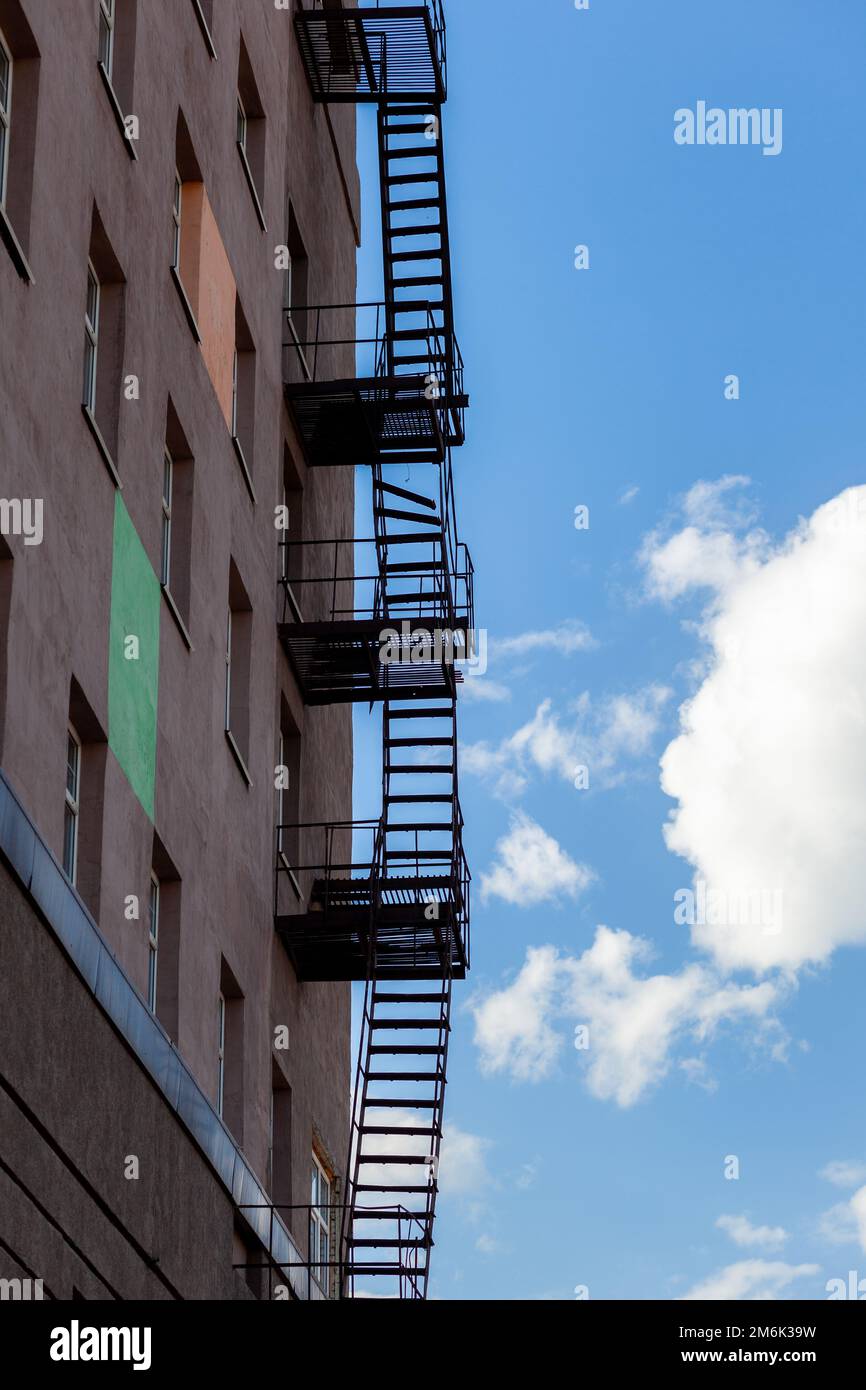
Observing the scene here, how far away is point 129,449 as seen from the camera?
795 inches

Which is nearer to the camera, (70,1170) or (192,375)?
(70,1170)

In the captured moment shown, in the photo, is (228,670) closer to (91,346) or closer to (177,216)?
(177,216)

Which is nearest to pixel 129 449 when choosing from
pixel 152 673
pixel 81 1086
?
pixel 152 673

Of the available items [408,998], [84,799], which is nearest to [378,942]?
[408,998]

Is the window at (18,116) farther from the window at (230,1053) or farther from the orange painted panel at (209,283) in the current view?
the window at (230,1053)

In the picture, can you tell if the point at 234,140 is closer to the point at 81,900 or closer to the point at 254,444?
the point at 254,444

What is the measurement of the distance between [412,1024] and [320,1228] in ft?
11.7

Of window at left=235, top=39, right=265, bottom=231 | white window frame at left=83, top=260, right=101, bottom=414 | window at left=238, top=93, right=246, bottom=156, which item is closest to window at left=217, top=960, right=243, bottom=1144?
white window frame at left=83, top=260, right=101, bottom=414

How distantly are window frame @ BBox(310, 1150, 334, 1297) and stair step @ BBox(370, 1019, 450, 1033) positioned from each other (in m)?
2.40

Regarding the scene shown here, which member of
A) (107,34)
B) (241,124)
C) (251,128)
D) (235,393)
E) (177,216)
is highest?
(251,128)

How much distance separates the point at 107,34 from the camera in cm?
2098

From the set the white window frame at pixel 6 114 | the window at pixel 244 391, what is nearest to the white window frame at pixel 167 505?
the window at pixel 244 391

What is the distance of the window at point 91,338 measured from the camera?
63.7 ft

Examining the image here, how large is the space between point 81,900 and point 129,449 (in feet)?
16.0
